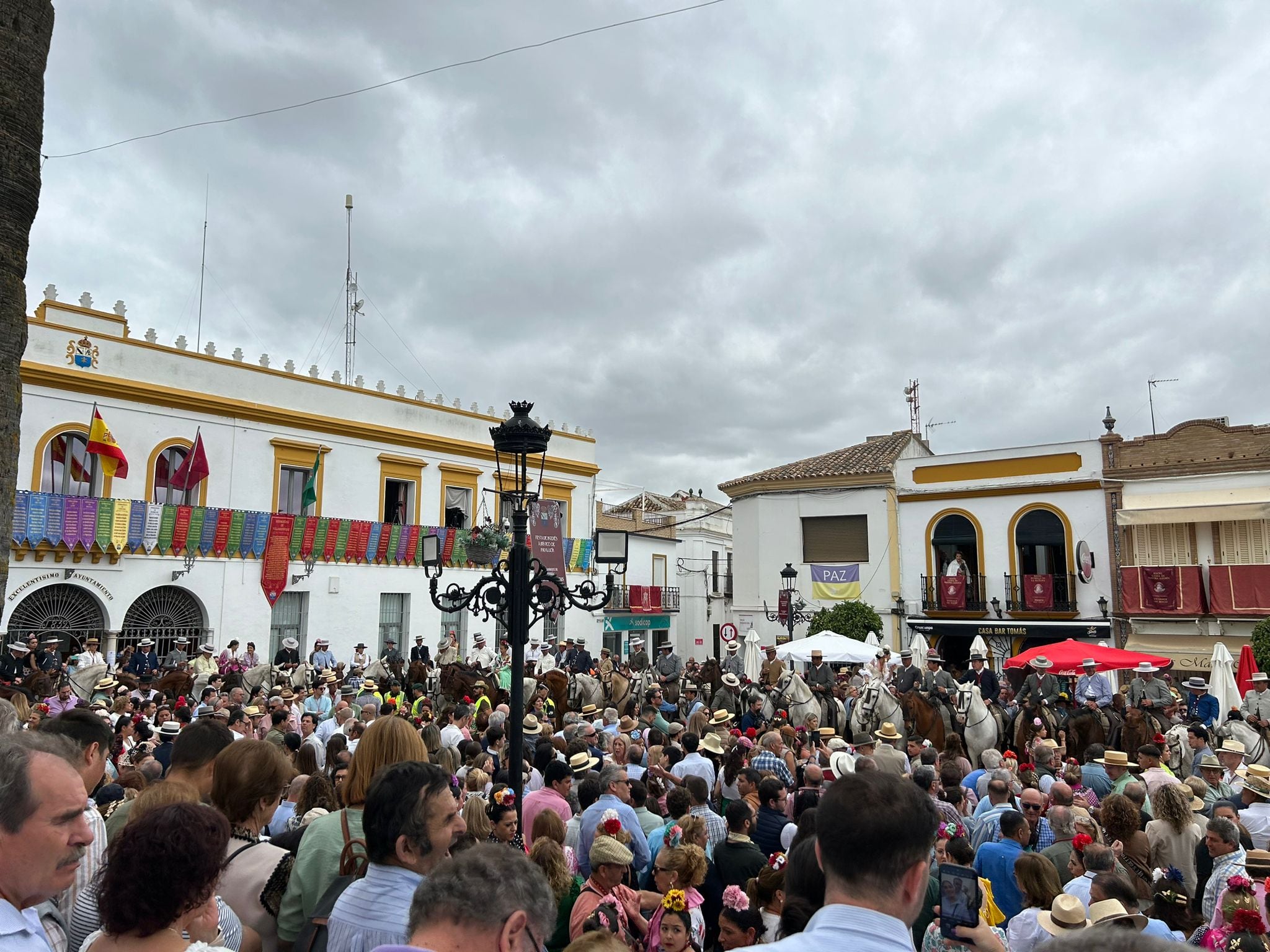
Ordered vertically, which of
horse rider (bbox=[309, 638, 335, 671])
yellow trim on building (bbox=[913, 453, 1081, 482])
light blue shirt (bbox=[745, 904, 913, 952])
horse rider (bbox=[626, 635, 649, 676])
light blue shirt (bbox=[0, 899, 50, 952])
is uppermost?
yellow trim on building (bbox=[913, 453, 1081, 482])

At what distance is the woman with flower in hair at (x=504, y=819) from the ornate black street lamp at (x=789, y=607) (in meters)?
14.1

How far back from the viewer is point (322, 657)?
1930 cm

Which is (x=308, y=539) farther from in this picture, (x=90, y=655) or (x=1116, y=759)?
(x=1116, y=759)

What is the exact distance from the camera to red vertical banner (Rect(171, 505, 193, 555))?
1888 centimetres

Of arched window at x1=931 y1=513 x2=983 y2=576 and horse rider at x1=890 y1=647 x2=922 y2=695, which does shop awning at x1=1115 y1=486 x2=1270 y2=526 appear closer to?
arched window at x1=931 y1=513 x2=983 y2=576

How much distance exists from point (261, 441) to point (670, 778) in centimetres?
1745

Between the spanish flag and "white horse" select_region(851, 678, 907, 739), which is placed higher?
the spanish flag

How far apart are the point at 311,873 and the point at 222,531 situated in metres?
18.4

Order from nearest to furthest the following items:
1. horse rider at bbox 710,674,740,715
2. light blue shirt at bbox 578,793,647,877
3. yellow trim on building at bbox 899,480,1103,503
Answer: light blue shirt at bbox 578,793,647,877 → horse rider at bbox 710,674,740,715 → yellow trim on building at bbox 899,480,1103,503

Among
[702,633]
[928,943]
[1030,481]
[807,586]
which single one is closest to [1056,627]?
[1030,481]

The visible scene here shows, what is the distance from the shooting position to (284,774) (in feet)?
11.8

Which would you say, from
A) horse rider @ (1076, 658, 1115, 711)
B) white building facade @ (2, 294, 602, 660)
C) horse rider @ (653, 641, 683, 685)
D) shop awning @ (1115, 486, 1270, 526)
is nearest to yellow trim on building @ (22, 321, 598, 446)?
white building facade @ (2, 294, 602, 660)

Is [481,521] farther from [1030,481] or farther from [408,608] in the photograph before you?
[1030,481]

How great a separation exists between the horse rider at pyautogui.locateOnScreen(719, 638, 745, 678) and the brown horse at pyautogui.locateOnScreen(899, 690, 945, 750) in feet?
17.5
